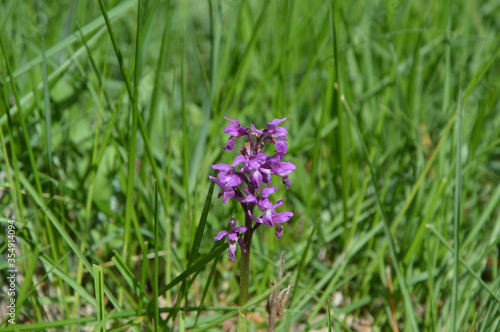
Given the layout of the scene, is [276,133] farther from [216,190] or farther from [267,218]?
[216,190]

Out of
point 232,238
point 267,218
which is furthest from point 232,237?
point 267,218

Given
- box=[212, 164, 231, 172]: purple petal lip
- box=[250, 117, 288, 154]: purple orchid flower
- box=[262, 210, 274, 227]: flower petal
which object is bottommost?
box=[262, 210, 274, 227]: flower petal

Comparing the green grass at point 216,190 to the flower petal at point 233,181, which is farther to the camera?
the green grass at point 216,190

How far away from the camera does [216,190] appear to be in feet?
8.52

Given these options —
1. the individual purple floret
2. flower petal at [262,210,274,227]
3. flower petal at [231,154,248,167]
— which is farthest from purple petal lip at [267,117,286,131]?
flower petal at [262,210,274,227]

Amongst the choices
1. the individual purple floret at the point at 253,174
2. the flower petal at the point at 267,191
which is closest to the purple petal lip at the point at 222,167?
the individual purple floret at the point at 253,174

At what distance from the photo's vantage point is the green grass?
66.2 inches

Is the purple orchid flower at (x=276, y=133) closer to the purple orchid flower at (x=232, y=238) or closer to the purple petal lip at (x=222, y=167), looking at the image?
the purple petal lip at (x=222, y=167)

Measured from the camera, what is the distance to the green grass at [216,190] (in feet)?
5.52

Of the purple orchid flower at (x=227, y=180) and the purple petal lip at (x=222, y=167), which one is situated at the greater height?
the purple petal lip at (x=222, y=167)

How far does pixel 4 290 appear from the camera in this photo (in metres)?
1.77

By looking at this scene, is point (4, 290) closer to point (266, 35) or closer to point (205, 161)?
point (205, 161)

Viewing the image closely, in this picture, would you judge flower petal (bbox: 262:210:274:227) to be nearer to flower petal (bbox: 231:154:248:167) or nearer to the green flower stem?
the green flower stem

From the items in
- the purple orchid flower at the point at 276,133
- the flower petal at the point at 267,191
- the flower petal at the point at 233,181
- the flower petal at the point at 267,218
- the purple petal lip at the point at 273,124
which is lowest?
the flower petal at the point at 267,218
